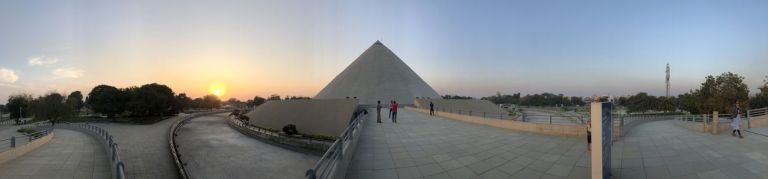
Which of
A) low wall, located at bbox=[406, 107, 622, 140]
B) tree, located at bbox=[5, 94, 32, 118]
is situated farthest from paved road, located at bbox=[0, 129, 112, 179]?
tree, located at bbox=[5, 94, 32, 118]

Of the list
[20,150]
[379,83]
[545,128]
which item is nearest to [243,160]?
[20,150]

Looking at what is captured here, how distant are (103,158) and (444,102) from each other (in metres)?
24.7

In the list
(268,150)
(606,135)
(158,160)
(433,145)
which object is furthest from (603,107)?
(158,160)

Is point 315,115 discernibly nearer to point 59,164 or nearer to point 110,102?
point 59,164

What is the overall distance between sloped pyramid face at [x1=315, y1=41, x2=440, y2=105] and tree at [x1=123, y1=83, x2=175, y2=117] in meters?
22.4

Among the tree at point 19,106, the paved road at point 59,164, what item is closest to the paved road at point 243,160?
the paved road at point 59,164

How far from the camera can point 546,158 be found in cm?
626

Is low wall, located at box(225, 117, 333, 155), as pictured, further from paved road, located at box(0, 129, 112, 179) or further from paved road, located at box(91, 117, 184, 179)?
paved road, located at box(0, 129, 112, 179)

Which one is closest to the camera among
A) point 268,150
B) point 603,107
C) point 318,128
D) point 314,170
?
point 314,170

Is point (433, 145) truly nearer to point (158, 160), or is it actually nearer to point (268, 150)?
point (268, 150)

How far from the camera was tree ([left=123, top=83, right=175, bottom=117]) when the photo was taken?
4350 cm

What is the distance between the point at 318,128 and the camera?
23.7 m

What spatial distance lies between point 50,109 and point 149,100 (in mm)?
9681

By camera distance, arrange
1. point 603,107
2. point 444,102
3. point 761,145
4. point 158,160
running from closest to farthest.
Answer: point 603,107 < point 761,145 < point 158,160 < point 444,102
